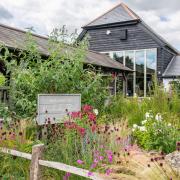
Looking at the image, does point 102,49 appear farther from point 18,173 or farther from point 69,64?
point 18,173

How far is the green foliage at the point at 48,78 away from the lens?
677cm

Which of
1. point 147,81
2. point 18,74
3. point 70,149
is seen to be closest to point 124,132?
point 70,149

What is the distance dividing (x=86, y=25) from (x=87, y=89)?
16660 millimetres

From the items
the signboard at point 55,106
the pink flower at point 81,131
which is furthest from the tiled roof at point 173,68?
the pink flower at point 81,131

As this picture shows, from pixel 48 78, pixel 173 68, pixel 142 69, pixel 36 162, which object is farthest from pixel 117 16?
pixel 36 162

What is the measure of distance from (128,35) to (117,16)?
1.66 meters

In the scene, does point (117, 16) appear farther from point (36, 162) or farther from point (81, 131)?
point (36, 162)

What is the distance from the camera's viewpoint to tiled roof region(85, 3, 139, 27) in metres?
22.1

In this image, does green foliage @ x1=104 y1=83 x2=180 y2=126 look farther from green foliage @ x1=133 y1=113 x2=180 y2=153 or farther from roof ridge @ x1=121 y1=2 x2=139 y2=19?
roof ridge @ x1=121 y1=2 x2=139 y2=19

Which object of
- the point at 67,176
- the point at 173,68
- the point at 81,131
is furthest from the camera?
the point at 173,68

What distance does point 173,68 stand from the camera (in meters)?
21.7

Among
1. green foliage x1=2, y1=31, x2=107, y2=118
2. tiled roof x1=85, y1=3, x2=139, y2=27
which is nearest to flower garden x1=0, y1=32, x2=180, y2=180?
green foliage x1=2, y1=31, x2=107, y2=118

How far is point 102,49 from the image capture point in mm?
22906

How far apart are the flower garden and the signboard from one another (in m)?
0.11
